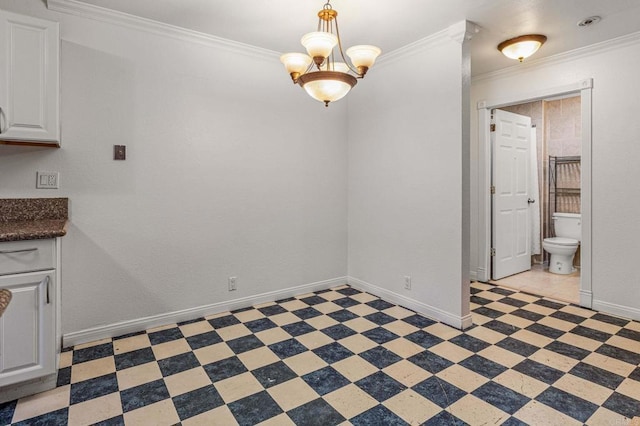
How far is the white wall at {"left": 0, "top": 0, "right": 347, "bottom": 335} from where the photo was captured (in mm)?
2502

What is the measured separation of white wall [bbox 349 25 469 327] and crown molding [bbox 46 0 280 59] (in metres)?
1.23

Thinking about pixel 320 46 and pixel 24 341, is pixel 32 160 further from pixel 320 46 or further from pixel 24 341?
pixel 320 46

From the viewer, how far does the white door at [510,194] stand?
4125 millimetres

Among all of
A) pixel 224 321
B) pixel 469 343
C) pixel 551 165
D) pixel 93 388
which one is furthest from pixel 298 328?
pixel 551 165

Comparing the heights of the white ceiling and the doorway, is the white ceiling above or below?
above

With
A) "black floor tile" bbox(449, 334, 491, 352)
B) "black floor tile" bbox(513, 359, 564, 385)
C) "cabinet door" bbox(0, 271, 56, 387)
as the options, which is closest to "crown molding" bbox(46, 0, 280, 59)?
"cabinet door" bbox(0, 271, 56, 387)

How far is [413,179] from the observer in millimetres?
3229

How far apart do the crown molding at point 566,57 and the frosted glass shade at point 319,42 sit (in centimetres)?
276

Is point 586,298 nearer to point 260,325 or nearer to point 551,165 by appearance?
point 551,165

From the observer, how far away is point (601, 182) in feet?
10.3

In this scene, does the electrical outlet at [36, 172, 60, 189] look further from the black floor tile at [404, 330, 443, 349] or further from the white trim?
the white trim

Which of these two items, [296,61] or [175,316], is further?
[175,316]

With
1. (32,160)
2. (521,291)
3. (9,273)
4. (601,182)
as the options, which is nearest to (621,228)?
(601,182)

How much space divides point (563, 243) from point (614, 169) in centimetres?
164
